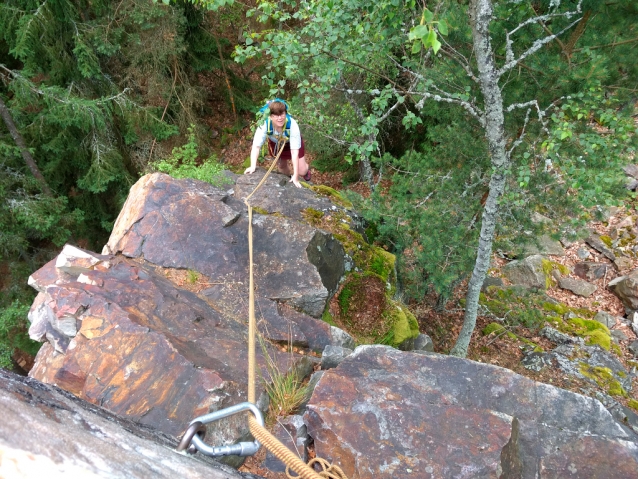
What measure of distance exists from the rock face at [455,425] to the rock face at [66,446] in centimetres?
126

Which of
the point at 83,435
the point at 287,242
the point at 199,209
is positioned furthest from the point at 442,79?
the point at 83,435

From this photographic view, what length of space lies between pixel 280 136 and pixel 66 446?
551 cm

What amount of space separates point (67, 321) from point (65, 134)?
7976mm

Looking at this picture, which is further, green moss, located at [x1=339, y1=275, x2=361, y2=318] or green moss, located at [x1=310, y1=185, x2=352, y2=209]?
green moss, located at [x1=310, y1=185, x2=352, y2=209]

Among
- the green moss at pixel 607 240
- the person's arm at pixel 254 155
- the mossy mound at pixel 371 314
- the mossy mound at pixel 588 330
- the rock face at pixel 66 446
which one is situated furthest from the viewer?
the green moss at pixel 607 240

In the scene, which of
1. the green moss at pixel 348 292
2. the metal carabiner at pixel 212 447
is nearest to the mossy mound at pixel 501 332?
the green moss at pixel 348 292

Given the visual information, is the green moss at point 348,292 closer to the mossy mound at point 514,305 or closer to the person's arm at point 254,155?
the person's arm at point 254,155

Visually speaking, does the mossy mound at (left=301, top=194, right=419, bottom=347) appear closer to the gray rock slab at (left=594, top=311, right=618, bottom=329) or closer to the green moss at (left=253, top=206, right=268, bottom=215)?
the green moss at (left=253, top=206, right=268, bottom=215)

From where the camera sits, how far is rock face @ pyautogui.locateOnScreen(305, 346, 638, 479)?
2.65m

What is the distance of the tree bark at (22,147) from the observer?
351 inches

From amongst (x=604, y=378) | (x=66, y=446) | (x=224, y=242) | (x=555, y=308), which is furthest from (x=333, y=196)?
(x=555, y=308)

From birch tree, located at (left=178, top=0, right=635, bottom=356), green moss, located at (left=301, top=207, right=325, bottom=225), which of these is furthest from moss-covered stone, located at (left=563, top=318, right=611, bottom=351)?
green moss, located at (left=301, top=207, right=325, bottom=225)

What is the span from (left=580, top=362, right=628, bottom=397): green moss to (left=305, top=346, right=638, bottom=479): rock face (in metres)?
5.27

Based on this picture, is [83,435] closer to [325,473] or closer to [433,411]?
[325,473]
